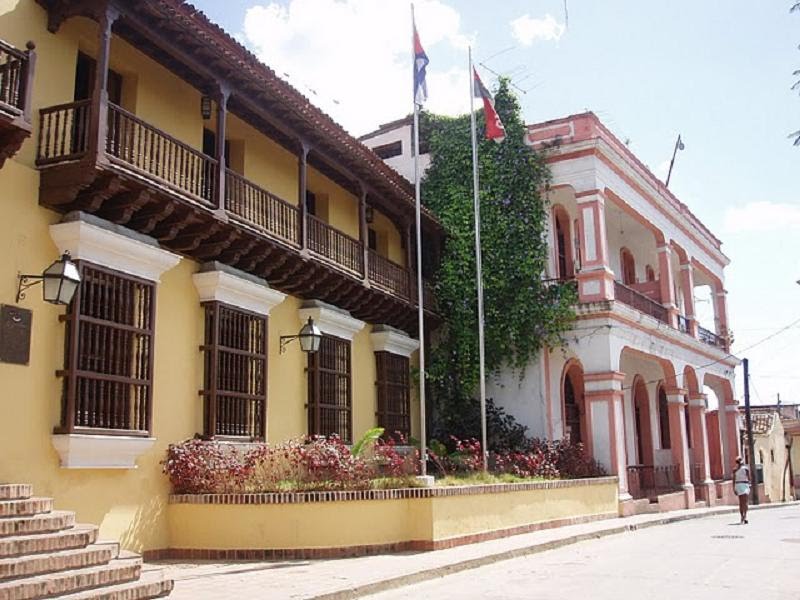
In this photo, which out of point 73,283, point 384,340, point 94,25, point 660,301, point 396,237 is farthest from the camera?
point 660,301

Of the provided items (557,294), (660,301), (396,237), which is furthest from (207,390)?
(660,301)

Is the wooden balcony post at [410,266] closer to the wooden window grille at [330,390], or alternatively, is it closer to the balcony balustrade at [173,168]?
the wooden window grille at [330,390]

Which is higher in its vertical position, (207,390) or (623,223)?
(623,223)

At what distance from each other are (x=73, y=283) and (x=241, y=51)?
484 cm

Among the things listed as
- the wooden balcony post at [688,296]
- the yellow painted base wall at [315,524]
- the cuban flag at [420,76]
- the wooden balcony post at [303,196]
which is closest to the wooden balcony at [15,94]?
the yellow painted base wall at [315,524]

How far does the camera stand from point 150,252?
11133mm

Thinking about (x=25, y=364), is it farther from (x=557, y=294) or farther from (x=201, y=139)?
(x=557, y=294)

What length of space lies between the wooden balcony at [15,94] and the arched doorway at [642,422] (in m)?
20.6

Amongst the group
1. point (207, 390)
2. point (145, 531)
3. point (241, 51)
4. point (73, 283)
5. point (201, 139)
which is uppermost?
point (241, 51)

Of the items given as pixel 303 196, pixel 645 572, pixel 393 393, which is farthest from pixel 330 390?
pixel 645 572

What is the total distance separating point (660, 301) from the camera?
24.0 metres

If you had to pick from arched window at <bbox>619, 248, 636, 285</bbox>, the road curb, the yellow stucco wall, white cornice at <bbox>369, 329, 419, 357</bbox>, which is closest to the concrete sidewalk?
the road curb

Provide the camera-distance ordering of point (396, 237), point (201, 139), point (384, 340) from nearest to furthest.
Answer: point (201, 139) < point (384, 340) < point (396, 237)

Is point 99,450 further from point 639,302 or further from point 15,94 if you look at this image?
point 639,302
